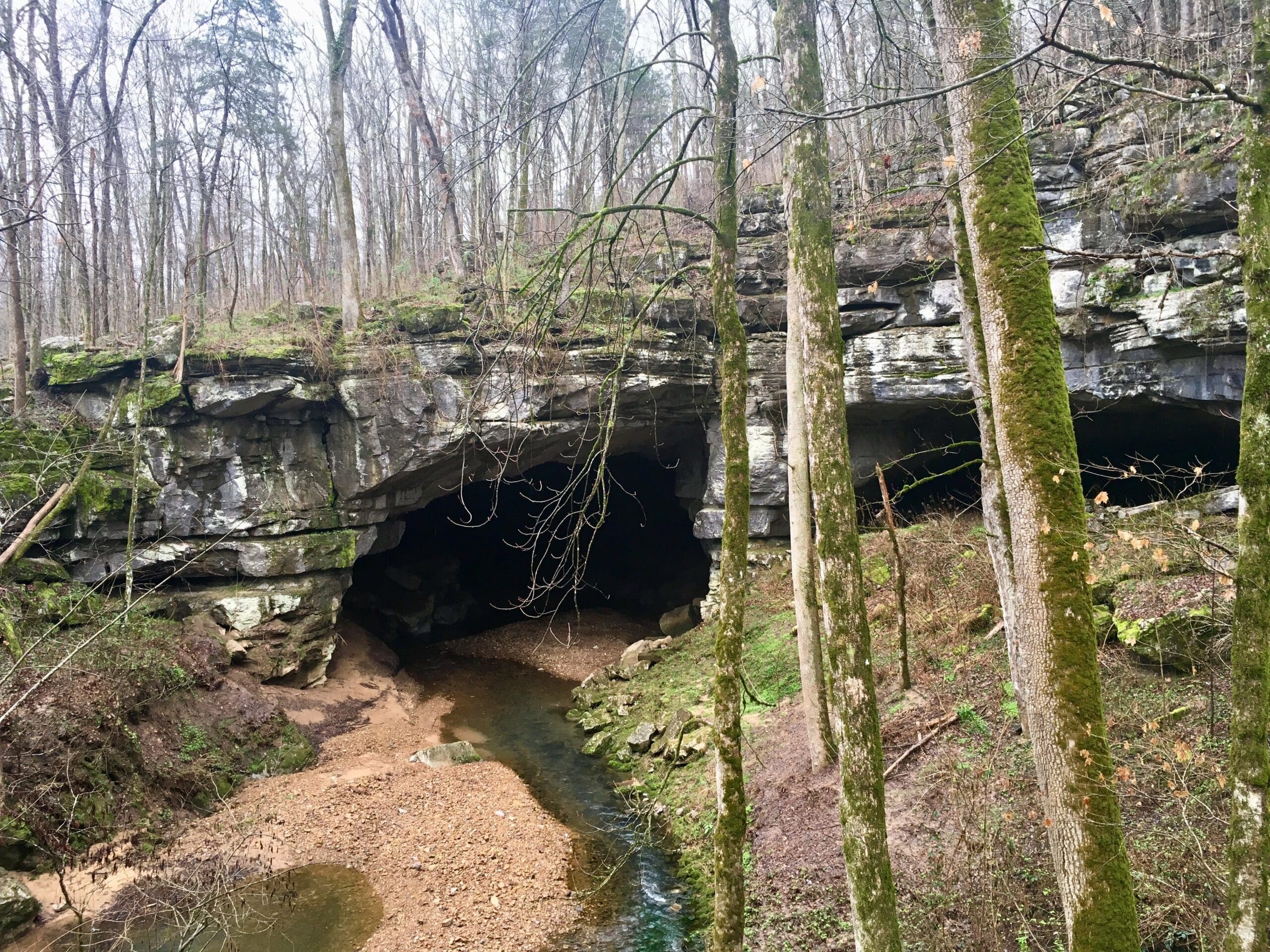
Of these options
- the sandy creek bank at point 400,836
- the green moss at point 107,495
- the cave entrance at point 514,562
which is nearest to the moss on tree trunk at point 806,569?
the sandy creek bank at point 400,836

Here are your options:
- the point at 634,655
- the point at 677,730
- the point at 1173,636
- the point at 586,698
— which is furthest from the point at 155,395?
the point at 1173,636

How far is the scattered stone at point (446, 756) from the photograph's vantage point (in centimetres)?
1170

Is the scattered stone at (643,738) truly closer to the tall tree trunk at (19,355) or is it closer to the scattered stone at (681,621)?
the scattered stone at (681,621)

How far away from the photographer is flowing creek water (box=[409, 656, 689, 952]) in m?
7.39

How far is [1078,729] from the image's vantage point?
12.1 feet

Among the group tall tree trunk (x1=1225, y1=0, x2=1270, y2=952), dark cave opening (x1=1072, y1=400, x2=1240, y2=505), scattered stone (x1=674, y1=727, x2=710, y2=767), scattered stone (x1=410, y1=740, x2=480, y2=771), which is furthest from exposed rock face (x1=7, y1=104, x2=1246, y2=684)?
tall tree trunk (x1=1225, y1=0, x2=1270, y2=952)

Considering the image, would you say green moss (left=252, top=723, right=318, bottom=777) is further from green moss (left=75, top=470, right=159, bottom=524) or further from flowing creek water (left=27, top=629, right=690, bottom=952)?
green moss (left=75, top=470, right=159, bottom=524)

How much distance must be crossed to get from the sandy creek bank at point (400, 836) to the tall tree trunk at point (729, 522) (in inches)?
138

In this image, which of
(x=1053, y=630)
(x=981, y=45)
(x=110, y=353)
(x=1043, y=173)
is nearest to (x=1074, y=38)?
(x=1043, y=173)

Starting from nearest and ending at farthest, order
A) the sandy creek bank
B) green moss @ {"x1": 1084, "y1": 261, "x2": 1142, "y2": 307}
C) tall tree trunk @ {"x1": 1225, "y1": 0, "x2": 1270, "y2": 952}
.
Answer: tall tree trunk @ {"x1": 1225, "y1": 0, "x2": 1270, "y2": 952} < the sandy creek bank < green moss @ {"x1": 1084, "y1": 261, "x2": 1142, "y2": 307}

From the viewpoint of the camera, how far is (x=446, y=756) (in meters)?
11.8

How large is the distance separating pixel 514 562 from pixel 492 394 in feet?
38.6

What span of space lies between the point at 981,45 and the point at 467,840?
9.71 m

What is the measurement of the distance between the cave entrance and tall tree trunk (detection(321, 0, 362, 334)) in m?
6.76
